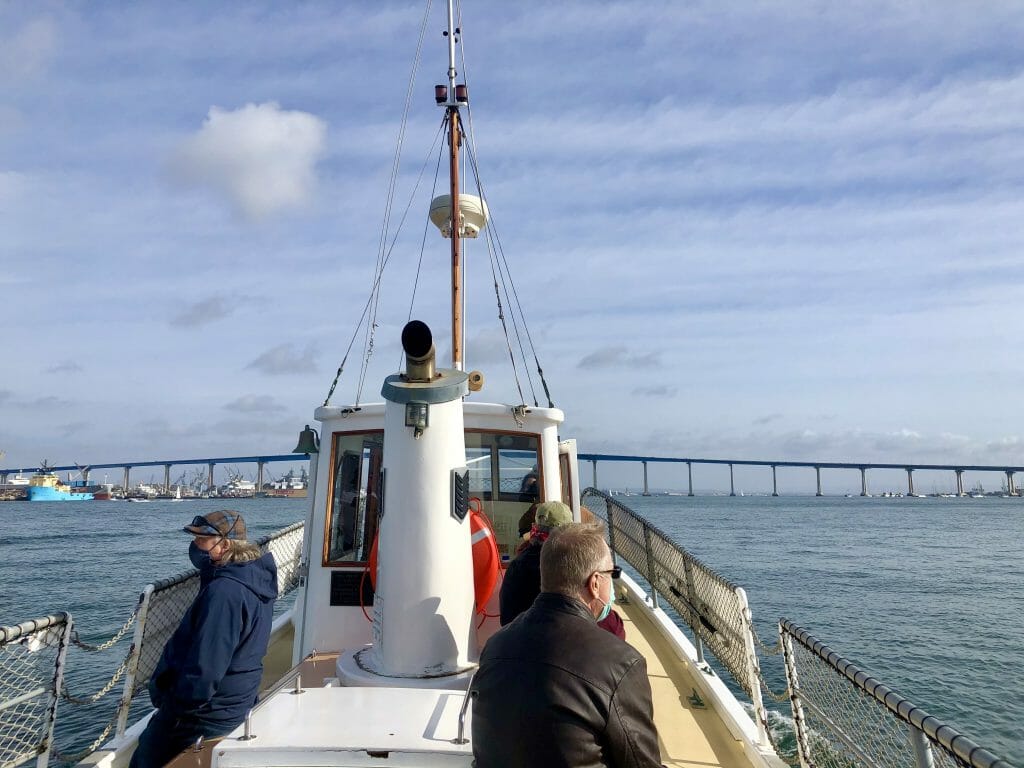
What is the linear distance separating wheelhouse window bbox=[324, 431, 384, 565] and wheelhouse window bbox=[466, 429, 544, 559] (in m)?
0.99

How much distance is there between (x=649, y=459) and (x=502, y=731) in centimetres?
11205

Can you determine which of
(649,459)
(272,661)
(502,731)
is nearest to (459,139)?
(272,661)

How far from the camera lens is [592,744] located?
2053 millimetres

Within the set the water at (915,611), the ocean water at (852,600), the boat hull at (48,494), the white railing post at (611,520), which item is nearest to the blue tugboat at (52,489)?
the boat hull at (48,494)

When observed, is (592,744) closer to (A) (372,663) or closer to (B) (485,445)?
(A) (372,663)

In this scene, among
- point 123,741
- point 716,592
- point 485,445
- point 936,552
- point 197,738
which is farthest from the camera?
point 936,552

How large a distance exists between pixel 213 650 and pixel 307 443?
286cm

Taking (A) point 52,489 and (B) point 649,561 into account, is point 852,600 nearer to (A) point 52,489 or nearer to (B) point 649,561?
(B) point 649,561

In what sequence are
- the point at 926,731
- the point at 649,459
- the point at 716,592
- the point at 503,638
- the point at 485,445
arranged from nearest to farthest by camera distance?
the point at 503,638, the point at 926,731, the point at 716,592, the point at 485,445, the point at 649,459

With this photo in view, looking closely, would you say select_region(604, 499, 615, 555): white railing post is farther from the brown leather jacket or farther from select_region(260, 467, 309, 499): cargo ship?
select_region(260, 467, 309, 499): cargo ship

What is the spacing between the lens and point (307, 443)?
6258 mm

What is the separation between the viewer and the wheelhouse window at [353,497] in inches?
242

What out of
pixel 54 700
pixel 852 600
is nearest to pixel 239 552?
pixel 54 700

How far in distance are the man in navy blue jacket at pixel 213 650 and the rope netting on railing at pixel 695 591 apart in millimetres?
3084
